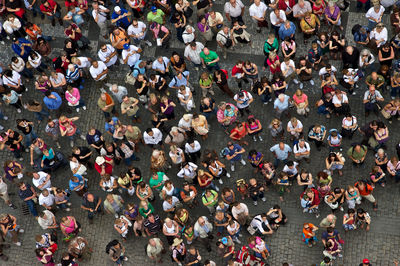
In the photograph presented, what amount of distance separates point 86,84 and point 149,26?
131 inches

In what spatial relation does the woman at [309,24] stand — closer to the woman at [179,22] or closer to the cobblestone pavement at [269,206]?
the cobblestone pavement at [269,206]

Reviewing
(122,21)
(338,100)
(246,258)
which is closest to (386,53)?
(338,100)

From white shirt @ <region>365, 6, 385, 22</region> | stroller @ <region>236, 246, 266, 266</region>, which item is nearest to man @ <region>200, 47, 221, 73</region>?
white shirt @ <region>365, 6, 385, 22</region>

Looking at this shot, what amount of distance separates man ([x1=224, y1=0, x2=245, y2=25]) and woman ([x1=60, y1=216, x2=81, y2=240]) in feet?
31.0

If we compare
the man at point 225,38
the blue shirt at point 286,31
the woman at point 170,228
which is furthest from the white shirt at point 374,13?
the woman at point 170,228

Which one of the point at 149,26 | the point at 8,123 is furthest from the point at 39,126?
the point at 149,26

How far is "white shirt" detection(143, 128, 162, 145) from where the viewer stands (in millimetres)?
20516

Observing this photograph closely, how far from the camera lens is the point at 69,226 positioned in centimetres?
1953

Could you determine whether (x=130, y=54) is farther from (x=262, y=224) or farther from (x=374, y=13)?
(x=374, y=13)

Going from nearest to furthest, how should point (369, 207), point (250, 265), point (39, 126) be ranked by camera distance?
point (250, 265)
point (369, 207)
point (39, 126)

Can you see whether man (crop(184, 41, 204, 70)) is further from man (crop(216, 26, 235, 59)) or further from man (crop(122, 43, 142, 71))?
man (crop(122, 43, 142, 71))

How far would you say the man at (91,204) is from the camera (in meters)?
19.7

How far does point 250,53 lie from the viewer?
23297 millimetres

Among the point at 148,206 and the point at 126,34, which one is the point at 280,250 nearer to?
the point at 148,206
